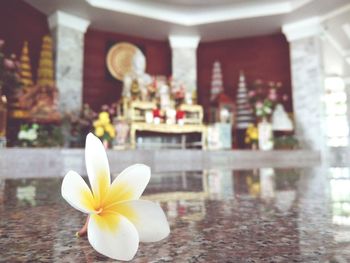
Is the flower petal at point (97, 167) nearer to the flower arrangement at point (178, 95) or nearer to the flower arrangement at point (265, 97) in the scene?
the flower arrangement at point (178, 95)

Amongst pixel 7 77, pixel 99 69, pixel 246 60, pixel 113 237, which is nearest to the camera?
pixel 113 237

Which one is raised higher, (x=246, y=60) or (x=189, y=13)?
(x=189, y=13)

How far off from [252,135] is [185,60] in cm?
279

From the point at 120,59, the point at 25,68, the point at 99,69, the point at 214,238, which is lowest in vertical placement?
the point at 214,238

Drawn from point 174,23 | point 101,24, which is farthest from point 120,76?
point 174,23

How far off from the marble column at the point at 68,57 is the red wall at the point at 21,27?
11.9 inches

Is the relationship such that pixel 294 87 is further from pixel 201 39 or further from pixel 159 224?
pixel 159 224

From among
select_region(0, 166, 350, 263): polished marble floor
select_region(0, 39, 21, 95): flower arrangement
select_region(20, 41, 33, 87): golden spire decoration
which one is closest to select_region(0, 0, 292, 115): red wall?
select_region(20, 41, 33, 87): golden spire decoration

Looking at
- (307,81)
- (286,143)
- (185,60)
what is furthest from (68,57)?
(307,81)

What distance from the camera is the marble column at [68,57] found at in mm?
7082

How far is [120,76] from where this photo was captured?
27.5ft

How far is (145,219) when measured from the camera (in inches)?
13.8

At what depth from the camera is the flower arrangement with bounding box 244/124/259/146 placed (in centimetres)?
742

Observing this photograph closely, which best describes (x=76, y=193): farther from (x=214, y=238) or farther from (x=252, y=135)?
(x=252, y=135)
